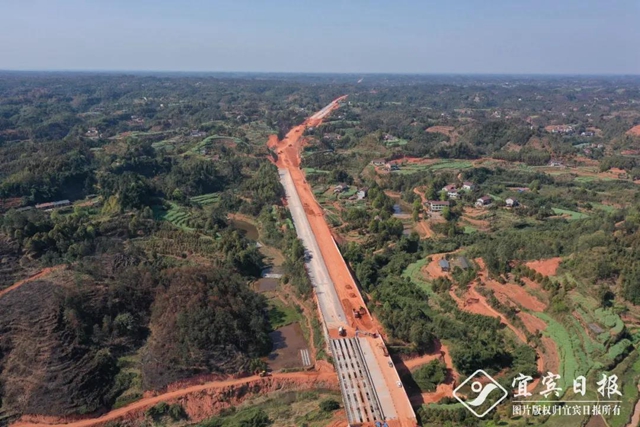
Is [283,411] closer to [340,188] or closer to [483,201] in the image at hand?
[483,201]

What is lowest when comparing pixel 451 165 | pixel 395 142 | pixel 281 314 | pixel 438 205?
pixel 281 314

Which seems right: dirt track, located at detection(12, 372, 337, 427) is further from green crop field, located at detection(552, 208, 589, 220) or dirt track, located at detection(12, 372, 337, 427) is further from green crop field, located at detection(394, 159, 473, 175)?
Answer: green crop field, located at detection(394, 159, 473, 175)

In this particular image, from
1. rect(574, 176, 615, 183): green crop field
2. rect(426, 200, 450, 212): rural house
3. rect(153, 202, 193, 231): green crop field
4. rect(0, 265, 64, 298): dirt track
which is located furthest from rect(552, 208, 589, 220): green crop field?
rect(0, 265, 64, 298): dirt track

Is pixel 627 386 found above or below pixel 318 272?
below

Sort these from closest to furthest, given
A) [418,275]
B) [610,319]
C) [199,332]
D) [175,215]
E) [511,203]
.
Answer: [199,332] < [610,319] < [418,275] < [175,215] < [511,203]

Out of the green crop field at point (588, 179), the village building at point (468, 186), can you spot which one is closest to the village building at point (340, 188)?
the village building at point (468, 186)

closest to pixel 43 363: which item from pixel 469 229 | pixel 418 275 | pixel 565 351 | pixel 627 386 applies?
pixel 418 275

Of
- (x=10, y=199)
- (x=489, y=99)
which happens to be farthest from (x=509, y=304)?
(x=489, y=99)
